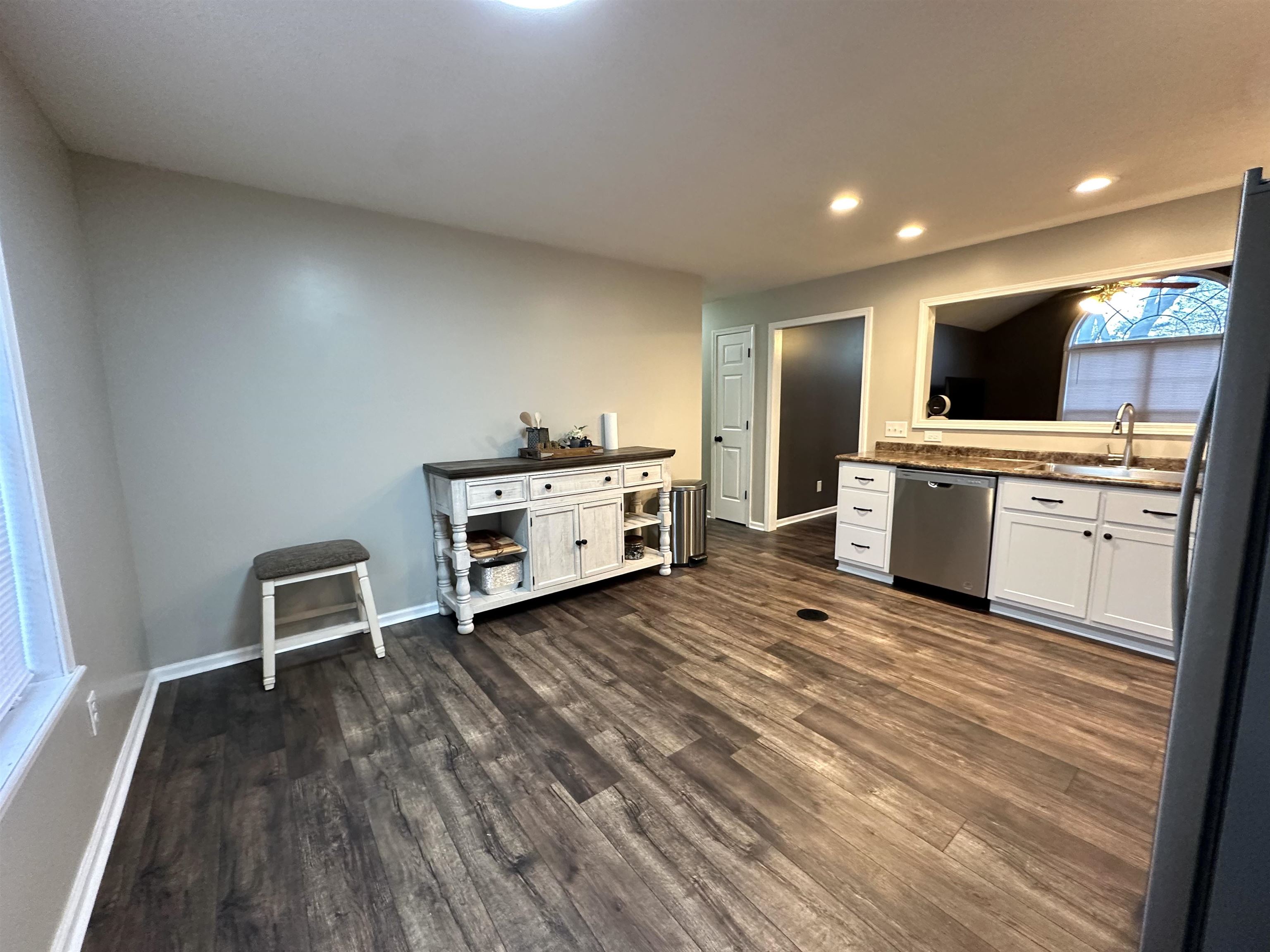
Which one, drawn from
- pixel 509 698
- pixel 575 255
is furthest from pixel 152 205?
pixel 509 698

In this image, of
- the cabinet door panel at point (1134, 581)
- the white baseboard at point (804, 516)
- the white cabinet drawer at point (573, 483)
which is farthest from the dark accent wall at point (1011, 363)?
the white cabinet drawer at point (573, 483)

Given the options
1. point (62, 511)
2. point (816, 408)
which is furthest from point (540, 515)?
point (816, 408)

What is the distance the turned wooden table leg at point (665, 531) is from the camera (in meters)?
3.86

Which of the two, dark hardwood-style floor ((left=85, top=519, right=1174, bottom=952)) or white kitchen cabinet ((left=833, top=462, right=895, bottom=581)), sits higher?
white kitchen cabinet ((left=833, top=462, right=895, bottom=581))

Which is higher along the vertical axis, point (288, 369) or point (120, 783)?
point (288, 369)

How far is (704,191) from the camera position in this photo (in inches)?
102

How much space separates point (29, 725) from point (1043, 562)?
13.4 ft

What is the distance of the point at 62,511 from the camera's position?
1.54 m

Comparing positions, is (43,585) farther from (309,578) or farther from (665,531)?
(665,531)

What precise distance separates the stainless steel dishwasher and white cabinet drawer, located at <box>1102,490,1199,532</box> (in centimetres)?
52

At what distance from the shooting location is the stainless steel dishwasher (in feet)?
10.0

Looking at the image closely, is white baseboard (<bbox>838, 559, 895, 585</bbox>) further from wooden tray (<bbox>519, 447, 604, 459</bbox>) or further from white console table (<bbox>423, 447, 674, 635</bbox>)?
wooden tray (<bbox>519, 447, 604, 459</bbox>)

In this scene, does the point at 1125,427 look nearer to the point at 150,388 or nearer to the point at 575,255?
the point at 575,255

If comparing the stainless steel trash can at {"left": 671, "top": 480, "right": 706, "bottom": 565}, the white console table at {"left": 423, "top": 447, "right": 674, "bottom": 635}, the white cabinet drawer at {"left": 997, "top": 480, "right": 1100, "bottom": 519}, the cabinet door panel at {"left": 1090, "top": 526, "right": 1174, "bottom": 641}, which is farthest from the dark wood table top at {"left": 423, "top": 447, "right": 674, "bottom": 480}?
the cabinet door panel at {"left": 1090, "top": 526, "right": 1174, "bottom": 641}
